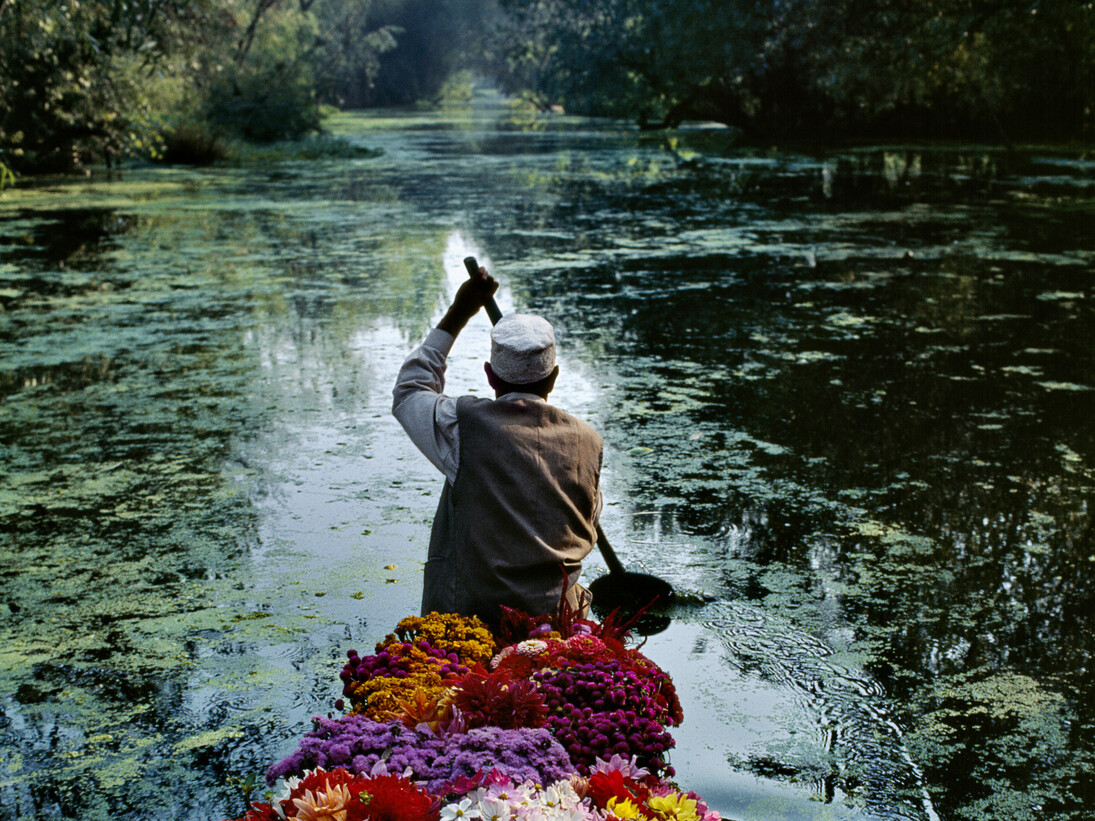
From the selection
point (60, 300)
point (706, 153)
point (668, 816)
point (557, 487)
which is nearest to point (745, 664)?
point (557, 487)

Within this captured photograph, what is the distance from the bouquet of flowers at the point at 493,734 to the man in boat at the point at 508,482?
84mm

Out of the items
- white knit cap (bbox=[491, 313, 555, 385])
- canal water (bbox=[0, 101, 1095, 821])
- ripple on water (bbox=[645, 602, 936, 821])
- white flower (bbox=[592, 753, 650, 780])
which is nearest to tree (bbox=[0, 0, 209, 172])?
canal water (bbox=[0, 101, 1095, 821])

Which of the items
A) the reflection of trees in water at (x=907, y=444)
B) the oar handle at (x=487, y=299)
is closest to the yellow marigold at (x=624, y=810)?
the reflection of trees in water at (x=907, y=444)

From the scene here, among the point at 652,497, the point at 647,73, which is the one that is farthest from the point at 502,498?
the point at 647,73

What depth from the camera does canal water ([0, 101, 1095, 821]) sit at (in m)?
2.79

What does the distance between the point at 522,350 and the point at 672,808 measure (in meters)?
1.02

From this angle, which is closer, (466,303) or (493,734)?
(493,734)

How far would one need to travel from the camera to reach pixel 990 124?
71.8 ft

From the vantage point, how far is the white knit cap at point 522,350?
240 centimetres

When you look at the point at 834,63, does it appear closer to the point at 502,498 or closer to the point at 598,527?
the point at 598,527

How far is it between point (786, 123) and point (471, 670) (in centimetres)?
2324

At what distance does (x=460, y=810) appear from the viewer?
5.55ft

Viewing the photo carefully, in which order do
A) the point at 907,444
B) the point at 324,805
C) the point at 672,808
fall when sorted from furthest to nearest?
the point at 907,444, the point at 672,808, the point at 324,805

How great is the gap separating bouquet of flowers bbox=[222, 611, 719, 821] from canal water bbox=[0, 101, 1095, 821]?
0.59m
